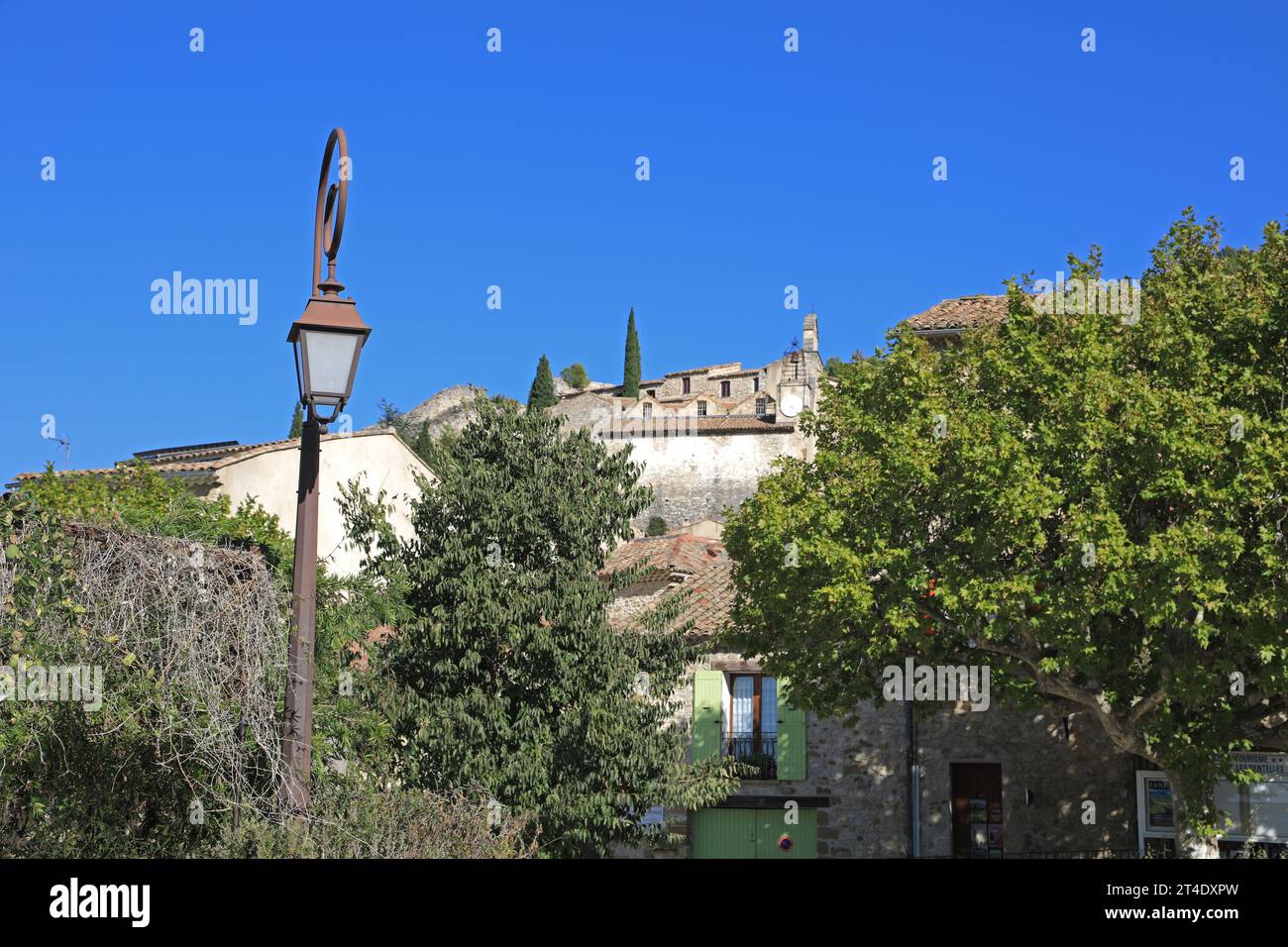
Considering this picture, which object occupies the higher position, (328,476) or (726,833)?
(328,476)

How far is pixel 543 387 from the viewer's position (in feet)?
249

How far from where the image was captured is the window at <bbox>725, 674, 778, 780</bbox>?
23.4m

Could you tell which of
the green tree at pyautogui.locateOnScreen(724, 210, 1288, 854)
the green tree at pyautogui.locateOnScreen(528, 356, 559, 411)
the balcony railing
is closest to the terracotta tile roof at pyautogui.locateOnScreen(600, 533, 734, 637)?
the balcony railing

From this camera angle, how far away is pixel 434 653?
13.8 meters

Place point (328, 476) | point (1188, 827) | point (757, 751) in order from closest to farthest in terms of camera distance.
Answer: point (1188, 827)
point (757, 751)
point (328, 476)

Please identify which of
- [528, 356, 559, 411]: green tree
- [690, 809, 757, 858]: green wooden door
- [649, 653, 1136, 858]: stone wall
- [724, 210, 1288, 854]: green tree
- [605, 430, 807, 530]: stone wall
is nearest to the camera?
[724, 210, 1288, 854]: green tree

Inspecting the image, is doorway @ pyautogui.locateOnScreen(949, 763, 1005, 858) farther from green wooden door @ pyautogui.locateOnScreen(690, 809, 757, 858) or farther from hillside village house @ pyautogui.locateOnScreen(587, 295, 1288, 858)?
green wooden door @ pyautogui.locateOnScreen(690, 809, 757, 858)

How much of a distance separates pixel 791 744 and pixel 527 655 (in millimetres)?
10651

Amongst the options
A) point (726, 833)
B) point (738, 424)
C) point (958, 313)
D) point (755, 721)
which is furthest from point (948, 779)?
point (738, 424)

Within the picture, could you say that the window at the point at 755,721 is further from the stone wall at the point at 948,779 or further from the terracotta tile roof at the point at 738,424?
the terracotta tile roof at the point at 738,424

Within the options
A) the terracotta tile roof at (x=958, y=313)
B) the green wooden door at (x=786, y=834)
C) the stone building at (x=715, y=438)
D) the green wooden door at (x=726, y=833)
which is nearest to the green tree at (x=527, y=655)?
the green wooden door at (x=786, y=834)

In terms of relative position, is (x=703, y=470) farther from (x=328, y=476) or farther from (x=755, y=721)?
(x=755, y=721)

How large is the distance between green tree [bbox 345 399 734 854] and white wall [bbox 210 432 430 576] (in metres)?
12.7

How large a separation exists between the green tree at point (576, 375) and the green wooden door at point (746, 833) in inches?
2916
